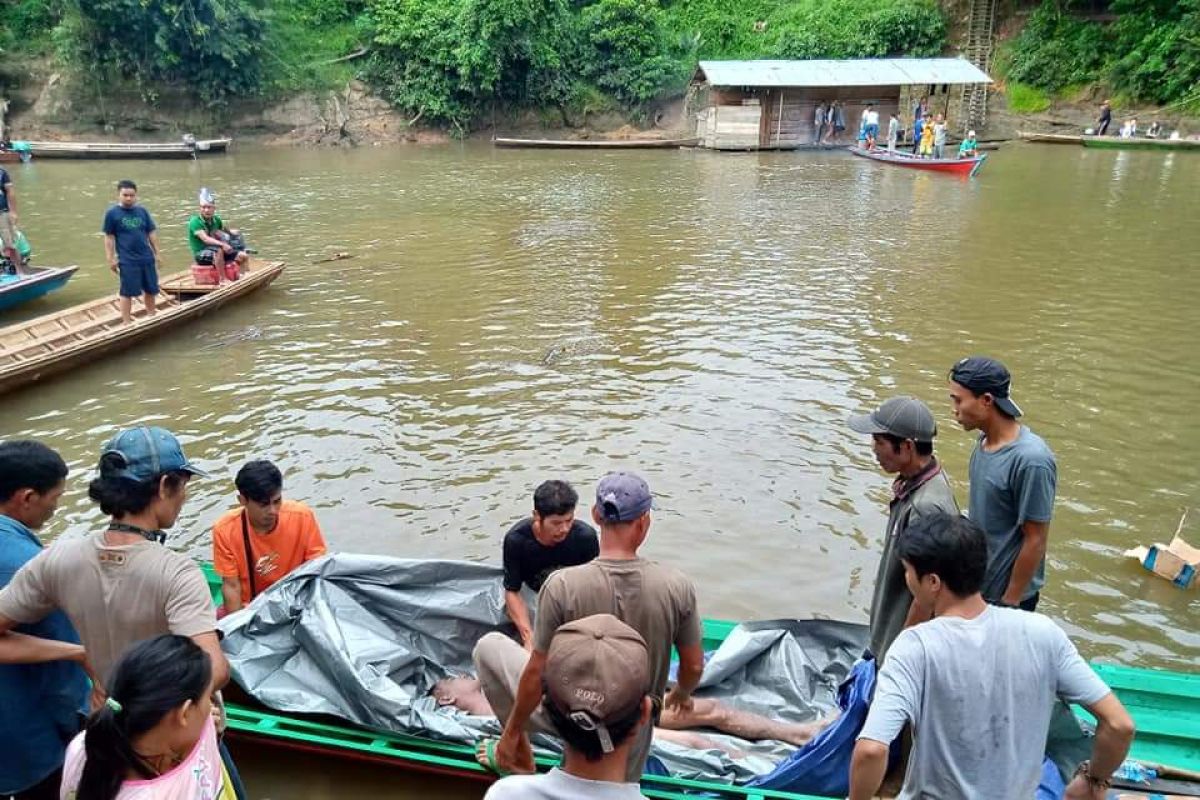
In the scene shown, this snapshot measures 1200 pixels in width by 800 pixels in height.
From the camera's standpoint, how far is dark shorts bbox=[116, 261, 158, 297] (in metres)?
10.4

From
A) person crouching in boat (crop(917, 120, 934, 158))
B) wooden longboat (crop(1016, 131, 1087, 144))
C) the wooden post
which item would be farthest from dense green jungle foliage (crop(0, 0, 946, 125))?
person crouching in boat (crop(917, 120, 934, 158))

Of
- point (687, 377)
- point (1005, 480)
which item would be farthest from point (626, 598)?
point (687, 377)

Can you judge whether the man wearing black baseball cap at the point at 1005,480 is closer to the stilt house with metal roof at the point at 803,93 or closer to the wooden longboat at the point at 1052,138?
the stilt house with metal roof at the point at 803,93

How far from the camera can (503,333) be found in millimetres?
11648

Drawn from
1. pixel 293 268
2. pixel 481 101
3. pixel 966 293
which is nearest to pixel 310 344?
pixel 293 268

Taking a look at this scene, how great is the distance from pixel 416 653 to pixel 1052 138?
34.1m

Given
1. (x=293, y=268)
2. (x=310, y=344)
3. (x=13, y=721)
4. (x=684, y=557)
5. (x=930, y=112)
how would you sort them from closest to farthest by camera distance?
1. (x=13, y=721)
2. (x=684, y=557)
3. (x=310, y=344)
4. (x=293, y=268)
5. (x=930, y=112)

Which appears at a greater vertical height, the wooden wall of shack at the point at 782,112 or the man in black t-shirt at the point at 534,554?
the wooden wall of shack at the point at 782,112

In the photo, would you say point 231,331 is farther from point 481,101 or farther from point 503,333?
point 481,101

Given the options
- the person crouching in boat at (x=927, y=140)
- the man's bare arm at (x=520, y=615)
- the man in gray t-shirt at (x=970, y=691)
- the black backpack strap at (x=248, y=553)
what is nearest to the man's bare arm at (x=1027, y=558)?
the man in gray t-shirt at (x=970, y=691)

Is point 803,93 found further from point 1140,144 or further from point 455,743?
point 455,743

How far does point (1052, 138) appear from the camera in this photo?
3131cm

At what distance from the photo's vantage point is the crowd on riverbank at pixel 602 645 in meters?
2.04

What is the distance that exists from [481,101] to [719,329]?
1205 inches
